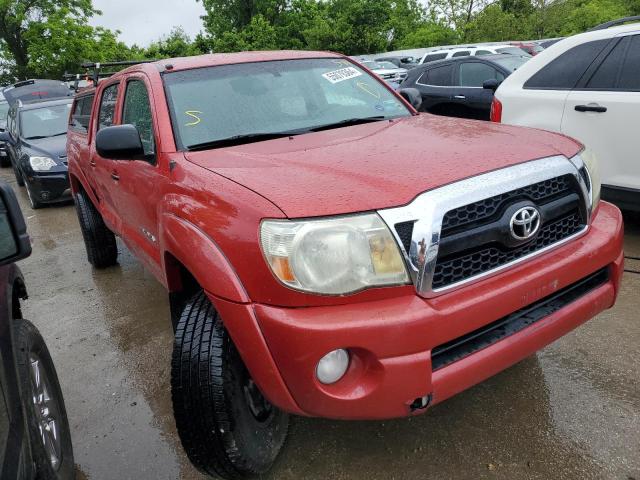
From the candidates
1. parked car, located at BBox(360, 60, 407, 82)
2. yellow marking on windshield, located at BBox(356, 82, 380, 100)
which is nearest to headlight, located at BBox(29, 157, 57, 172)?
yellow marking on windshield, located at BBox(356, 82, 380, 100)

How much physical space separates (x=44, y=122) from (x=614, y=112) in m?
8.53

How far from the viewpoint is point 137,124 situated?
10.1ft

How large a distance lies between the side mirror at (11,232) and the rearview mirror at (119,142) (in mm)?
1236

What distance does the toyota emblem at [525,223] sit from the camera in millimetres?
1890

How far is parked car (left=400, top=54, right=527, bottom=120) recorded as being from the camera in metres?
7.57

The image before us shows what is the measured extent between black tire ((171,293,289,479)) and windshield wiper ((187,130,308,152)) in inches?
32.6

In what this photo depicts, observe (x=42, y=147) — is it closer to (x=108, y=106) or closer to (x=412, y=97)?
(x=108, y=106)

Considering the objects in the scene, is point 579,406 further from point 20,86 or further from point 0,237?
point 20,86

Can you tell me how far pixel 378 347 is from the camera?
1.67m

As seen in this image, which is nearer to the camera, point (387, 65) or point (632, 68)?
point (632, 68)

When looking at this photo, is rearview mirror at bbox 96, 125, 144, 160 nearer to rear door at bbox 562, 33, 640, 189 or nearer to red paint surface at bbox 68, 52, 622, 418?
red paint surface at bbox 68, 52, 622, 418

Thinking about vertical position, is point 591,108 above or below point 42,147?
above

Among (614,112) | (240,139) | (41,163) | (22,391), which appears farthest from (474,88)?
(22,391)

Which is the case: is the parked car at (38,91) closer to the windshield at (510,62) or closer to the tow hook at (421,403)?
the windshield at (510,62)
